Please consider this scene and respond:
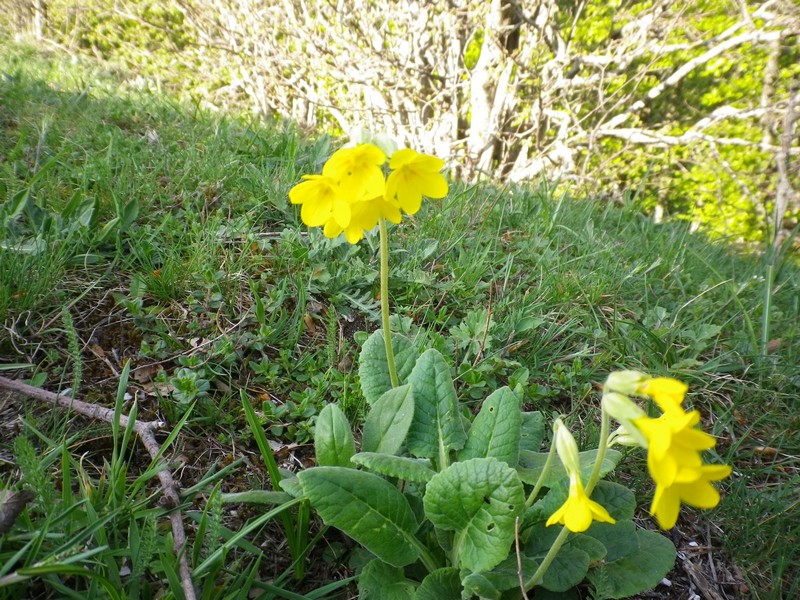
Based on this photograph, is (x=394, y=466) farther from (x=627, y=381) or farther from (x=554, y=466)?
(x=627, y=381)

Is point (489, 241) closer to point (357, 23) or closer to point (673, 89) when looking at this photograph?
point (357, 23)

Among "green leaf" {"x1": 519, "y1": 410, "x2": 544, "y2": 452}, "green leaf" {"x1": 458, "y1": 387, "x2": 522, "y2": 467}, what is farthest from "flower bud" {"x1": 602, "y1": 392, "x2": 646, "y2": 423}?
"green leaf" {"x1": 519, "y1": 410, "x2": 544, "y2": 452}

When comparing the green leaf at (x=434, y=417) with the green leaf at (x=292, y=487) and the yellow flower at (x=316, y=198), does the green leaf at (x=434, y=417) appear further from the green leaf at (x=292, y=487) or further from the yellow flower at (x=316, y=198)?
the yellow flower at (x=316, y=198)

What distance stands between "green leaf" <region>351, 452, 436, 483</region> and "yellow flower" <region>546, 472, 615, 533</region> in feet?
1.18

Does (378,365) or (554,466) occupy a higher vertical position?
(378,365)

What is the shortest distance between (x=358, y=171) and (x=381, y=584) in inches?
37.8

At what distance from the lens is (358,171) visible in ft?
4.04

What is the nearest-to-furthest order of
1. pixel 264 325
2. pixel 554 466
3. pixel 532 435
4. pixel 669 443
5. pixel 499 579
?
pixel 669 443
pixel 499 579
pixel 554 466
pixel 532 435
pixel 264 325

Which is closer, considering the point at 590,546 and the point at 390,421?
the point at 590,546

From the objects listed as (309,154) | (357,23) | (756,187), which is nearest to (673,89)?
(756,187)

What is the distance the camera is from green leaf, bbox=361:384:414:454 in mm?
1402

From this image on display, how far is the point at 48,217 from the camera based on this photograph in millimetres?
2031

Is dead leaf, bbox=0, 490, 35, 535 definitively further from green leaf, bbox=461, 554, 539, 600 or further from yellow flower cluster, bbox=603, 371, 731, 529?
yellow flower cluster, bbox=603, 371, 731, 529

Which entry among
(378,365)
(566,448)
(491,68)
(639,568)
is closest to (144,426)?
(378,365)
